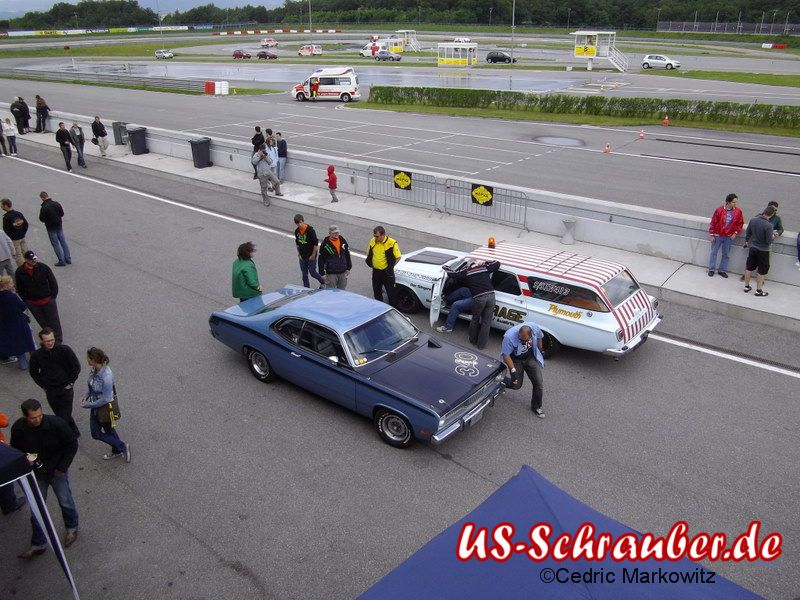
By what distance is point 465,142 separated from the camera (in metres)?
28.2

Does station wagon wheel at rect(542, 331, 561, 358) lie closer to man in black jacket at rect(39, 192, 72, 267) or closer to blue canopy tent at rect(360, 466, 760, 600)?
blue canopy tent at rect(360, 466, 760, 600)

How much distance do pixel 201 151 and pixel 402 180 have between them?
8920mm

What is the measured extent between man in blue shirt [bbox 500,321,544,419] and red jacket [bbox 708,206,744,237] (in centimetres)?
588

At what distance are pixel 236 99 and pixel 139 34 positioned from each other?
311 ft

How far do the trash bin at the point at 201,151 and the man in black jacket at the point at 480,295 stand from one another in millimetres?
15025

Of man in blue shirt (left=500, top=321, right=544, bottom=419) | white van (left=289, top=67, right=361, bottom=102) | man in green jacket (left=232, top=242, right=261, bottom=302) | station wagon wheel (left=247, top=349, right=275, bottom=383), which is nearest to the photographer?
→ man in blue shirt (left=500, top=321, right=544, bottom=419)

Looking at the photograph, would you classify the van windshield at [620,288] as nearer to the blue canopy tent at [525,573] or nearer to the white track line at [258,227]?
the white track line at [258,227]

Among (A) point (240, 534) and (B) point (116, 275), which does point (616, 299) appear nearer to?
(A) point (240, 534)

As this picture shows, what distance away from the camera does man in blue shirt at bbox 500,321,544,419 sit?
8.41 metres

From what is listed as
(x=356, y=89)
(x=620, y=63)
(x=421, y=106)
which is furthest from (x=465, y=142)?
(x=620, y=63)

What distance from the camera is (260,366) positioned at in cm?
941

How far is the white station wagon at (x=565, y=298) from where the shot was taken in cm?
945

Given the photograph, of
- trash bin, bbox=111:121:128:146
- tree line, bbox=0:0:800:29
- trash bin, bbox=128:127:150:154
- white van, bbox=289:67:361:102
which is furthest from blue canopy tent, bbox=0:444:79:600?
tree line, bbox=0:0:800:29

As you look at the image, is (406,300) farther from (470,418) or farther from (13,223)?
(13,223)
